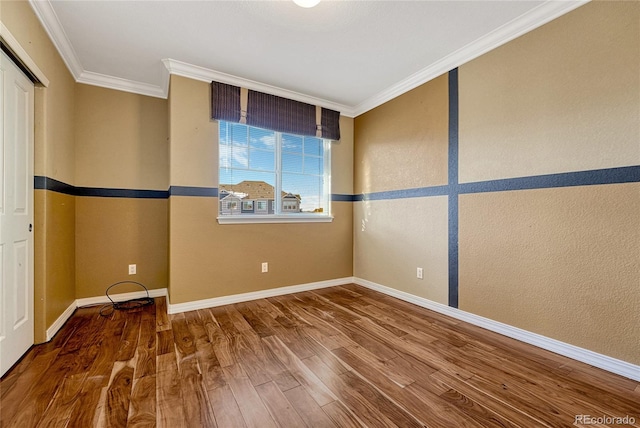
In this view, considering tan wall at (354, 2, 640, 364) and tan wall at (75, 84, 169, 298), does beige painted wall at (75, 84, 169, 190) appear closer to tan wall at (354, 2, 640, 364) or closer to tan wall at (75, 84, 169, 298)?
tan wall at (75, 84, 169, 298)

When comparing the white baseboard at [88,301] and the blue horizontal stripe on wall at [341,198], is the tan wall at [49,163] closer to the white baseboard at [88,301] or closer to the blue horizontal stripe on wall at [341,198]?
the white baseboard at [88,301]

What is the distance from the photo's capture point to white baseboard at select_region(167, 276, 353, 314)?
8.91 feet

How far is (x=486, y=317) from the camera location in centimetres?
234

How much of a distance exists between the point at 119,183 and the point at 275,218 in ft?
5.80

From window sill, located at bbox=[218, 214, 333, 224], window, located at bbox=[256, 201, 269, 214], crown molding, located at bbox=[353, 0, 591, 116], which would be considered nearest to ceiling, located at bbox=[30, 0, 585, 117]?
crown molding, located at bbox=[353, 0, 591, 116]

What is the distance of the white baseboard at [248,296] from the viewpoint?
272 centimetres

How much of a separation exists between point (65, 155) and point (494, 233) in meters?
3.93

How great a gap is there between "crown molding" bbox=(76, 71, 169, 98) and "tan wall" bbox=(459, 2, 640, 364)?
3.27 meters

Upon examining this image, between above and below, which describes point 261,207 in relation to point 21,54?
below

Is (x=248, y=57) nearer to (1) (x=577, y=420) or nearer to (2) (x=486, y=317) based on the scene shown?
(2) (x=486, y=317)

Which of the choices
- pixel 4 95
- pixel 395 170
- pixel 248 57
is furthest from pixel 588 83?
pixel 4 95

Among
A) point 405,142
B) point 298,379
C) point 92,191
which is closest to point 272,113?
point 405,142

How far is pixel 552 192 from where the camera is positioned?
1.96 m

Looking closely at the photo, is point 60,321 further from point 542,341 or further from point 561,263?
point 561,263
